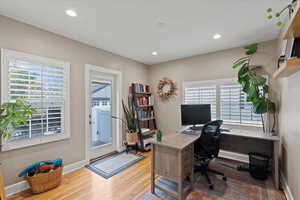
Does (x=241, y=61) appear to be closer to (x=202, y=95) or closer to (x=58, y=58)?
(x=202, y=95)

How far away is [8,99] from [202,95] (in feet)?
12.6

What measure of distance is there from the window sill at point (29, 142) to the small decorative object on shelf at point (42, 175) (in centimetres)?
33

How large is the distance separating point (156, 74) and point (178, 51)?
1197 mm

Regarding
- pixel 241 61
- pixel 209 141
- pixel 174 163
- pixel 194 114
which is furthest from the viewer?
pixel 194 114

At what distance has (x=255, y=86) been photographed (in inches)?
103

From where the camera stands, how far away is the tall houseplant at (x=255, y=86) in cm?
255

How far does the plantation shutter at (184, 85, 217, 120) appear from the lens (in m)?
3.43

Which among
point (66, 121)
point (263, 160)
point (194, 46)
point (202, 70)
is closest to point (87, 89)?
point (66, 121)

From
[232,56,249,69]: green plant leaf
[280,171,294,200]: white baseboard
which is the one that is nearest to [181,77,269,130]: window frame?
[232,56,249,69]: green plant leaf

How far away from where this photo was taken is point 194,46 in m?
3.12

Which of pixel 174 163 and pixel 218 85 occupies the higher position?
pixel 218 85

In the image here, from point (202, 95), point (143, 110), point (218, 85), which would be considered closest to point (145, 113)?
point (143, 110)

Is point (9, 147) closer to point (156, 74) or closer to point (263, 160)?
point (156, 74)

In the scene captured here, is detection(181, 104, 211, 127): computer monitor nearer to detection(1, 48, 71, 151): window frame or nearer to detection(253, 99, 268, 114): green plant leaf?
detection(253, 99, 268, 114): green plant leaf
